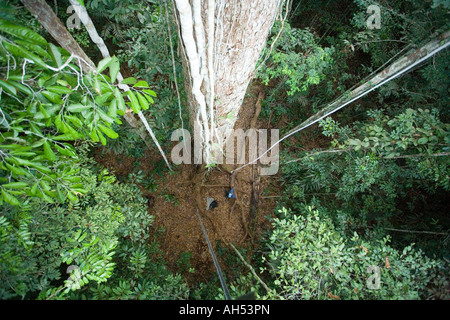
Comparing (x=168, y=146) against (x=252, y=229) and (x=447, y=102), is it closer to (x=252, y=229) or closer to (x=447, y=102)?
(x=252, y=229)

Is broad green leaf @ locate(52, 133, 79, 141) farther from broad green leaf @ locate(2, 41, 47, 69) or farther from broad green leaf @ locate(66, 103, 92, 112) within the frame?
broad green leaf @ locate(2, 41, 47, 69)

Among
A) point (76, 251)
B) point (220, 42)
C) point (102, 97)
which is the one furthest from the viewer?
point (76, 251)

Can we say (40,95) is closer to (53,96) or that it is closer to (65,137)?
(53,96)

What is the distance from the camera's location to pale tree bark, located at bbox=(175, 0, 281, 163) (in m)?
1.21

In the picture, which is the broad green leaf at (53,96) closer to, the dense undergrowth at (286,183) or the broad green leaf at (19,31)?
the dense undergrowth at (286,183)

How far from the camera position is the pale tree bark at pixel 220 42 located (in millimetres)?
1211

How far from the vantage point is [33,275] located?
5.82 feet

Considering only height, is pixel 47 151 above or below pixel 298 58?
below

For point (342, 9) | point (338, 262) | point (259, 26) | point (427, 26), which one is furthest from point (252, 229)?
point (342, 9)

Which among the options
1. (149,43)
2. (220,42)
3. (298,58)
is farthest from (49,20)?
(298,58)

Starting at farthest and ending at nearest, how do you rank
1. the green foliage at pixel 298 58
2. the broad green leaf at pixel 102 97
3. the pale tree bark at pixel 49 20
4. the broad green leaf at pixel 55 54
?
the green foliage at pixel 298 58, the pale tree bark at pixel 49 20, the broad green leaf at pixel 102 97, the broad green leaf at pixel 55 54

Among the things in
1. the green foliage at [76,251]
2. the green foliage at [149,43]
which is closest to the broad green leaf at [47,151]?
the green foliage at [76,251]

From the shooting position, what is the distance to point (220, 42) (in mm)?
1435

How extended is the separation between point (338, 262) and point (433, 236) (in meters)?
2.12
